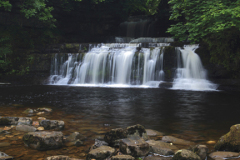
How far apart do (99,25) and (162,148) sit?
2798 centimetres

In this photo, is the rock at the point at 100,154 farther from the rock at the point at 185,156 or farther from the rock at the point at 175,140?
the rock at the point at 175,140

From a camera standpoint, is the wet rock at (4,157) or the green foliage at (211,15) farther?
the green foliage at (211,15)

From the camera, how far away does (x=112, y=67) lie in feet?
61.9

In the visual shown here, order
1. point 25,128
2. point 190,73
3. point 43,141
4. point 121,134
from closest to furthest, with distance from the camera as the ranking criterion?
point 43,141
point 121,134
point 25,128
point 190,73

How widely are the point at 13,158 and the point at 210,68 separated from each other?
50.2ft

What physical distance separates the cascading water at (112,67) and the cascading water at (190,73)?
4.62 feet

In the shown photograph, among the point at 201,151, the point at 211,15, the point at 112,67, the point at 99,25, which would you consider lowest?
the point at 201,151

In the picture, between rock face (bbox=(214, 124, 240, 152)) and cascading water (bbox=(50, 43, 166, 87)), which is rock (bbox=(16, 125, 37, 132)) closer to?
rock face (bbox=(214, 124, 240, 152))

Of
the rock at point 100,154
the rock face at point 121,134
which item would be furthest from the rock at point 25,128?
the rock at point 100,154

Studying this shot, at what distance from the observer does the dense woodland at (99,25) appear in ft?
47.4

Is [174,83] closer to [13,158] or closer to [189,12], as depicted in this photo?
[189,12]

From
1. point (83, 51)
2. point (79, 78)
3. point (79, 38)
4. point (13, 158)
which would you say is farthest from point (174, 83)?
point (79, 38)

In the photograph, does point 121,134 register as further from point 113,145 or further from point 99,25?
point 99,25

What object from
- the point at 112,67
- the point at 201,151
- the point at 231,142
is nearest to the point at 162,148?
the point at 201,151
